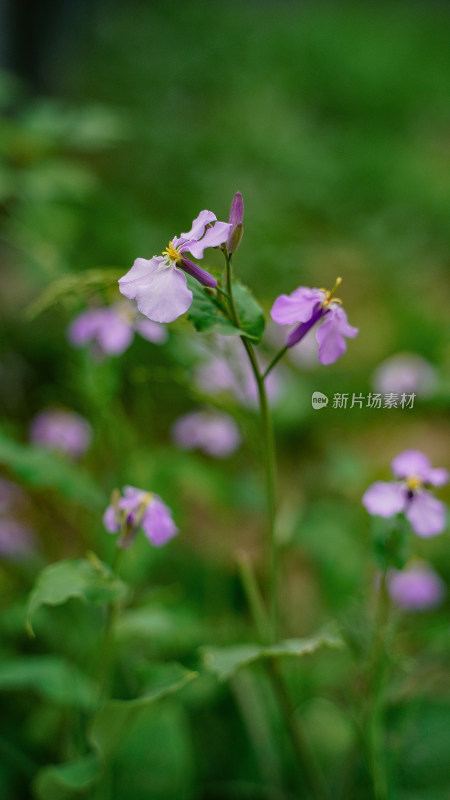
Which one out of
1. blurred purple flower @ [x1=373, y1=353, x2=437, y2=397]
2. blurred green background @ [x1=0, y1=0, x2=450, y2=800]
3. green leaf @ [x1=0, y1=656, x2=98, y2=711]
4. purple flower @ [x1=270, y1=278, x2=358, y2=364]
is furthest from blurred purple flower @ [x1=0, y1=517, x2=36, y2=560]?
purple flower @ [x1=270, y1=278, x2=358, y2=364]

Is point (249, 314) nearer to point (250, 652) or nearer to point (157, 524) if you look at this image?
point (157, 524)

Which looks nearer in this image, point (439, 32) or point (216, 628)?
point (216, 628)

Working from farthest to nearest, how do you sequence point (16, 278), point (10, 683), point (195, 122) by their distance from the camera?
1. point (195, 122)
2. point (16, 278)
3. point (10, 683)

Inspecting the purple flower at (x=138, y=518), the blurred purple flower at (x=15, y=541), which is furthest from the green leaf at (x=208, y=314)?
the blurred purple flower at (x=15, y=541)

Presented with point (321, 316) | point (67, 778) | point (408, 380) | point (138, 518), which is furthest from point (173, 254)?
point (408, 380)

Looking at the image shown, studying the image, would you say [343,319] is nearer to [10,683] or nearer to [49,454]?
[49,454]

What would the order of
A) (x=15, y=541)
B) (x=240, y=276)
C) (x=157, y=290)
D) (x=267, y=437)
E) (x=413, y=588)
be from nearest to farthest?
(x=157, y=290) → (x=267, y=437) → (x=413, y=588) → (x=15, y=541) → (x=240, y=276)

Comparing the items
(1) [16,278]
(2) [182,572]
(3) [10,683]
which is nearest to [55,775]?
(3) [10,683]
